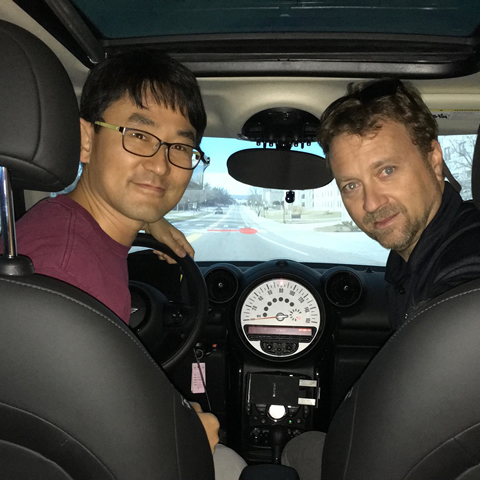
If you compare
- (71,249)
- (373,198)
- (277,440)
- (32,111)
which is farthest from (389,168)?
(277,440)

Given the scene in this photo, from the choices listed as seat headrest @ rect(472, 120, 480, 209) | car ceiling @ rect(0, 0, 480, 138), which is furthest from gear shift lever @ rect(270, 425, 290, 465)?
seat headrest @ rect(472, 120, 480, 209)

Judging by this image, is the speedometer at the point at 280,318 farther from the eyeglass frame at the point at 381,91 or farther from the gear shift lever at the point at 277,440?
the eyeglass frame at the point at 381,91

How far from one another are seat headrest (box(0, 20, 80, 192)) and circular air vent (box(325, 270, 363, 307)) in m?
1.82

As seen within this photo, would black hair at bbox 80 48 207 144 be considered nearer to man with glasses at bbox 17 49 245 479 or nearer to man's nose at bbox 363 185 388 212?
man with glasses at bbox 17 49 245 479

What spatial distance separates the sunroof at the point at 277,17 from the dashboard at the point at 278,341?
4.07 ft

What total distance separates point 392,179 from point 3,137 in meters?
1.40

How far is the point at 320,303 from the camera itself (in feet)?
7.70

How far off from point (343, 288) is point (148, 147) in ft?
4.77

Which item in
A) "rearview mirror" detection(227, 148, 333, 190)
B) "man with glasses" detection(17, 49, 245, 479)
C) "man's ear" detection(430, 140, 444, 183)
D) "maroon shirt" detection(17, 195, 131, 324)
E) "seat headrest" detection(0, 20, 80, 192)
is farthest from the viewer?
"rearview mirror" detection(227, 148, 333, 190)

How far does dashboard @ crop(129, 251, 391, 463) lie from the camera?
2332 millimetres

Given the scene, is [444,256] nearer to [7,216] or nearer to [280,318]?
[7,216]

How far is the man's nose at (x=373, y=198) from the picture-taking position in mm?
1679

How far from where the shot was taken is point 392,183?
167 cm

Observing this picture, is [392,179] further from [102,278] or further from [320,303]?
[102,278]
